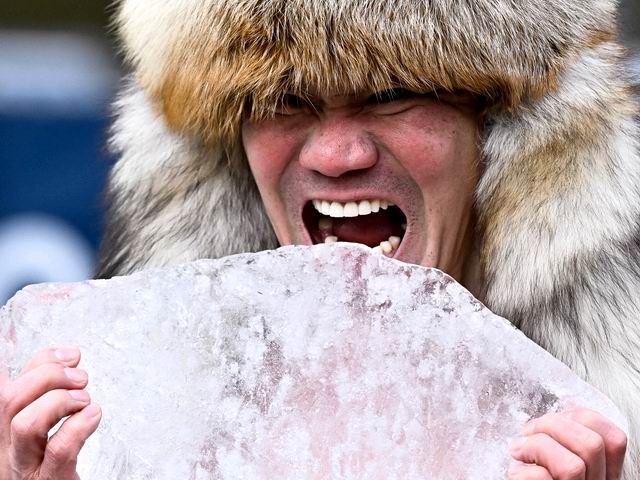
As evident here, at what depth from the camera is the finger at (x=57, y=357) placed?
45.6 inches

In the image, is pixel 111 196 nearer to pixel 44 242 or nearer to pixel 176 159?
pixel 176 159

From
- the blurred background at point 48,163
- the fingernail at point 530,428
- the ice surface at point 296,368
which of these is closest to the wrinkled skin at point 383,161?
the ice surface at point 296,368

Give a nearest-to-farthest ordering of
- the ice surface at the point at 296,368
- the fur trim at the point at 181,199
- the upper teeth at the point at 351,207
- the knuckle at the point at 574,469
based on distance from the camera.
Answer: the knuckle at the point at 574,469 < the ice surface at the point at 296,368 < the upper teeth at the point at 351,207 < the fur trim at the point at 181,199

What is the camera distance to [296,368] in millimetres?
1221

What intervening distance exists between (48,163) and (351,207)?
5.81 ft

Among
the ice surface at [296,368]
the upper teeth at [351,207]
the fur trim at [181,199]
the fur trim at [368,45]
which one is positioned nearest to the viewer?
the ice surface at [296,368]

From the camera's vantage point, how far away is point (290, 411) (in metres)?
1.21

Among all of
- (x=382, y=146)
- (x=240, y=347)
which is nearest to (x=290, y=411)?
(x=240, y=347)

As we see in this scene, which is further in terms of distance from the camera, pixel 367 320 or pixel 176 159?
pixel 176 159

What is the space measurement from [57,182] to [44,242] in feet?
0.54

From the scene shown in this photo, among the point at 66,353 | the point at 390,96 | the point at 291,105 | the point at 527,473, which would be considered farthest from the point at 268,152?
the point at 527,473

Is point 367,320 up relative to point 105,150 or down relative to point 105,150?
up

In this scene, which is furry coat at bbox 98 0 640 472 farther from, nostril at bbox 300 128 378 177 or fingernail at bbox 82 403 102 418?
fingernail at bbox 82 403 102 418

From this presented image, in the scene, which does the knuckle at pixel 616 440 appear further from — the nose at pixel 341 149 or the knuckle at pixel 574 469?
the nose at pixel 341 149
